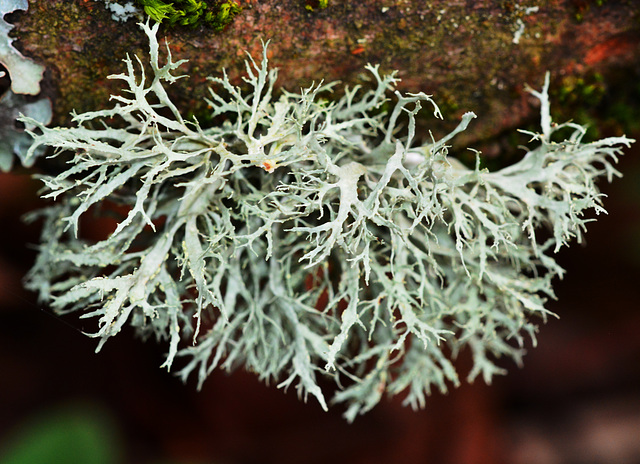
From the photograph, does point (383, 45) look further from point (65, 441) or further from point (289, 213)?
point (65, 441)

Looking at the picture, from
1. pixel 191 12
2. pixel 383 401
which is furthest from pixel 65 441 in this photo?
pixel 191 12

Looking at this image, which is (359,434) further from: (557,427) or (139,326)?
(139,326)

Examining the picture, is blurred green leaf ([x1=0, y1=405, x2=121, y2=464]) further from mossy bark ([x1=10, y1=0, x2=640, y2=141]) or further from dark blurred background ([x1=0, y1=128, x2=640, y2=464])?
mossy bark ([x1=10, y1=0, x2=640, y2=141])

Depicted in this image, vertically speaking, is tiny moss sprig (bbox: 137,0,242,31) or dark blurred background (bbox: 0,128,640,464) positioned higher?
tiny moss sprig (bbox: 137,0,242,31)

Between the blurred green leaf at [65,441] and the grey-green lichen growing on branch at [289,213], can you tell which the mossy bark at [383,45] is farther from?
the blurred green leaf at [65,441]

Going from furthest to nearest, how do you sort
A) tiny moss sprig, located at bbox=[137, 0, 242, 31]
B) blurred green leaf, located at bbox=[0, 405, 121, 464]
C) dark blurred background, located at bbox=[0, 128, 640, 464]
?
dark blurred background, located at bbox=[0, 128, 640, 464], blurred green leaf, located at bbox=[0, 405, 121, 464], tiny moss sprig, located at bbox=[137, 0, 242, 31]

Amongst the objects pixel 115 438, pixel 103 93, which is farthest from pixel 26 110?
pixel 115 438

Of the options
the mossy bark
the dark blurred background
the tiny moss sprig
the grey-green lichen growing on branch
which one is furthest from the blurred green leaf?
the tiny moss sprig
